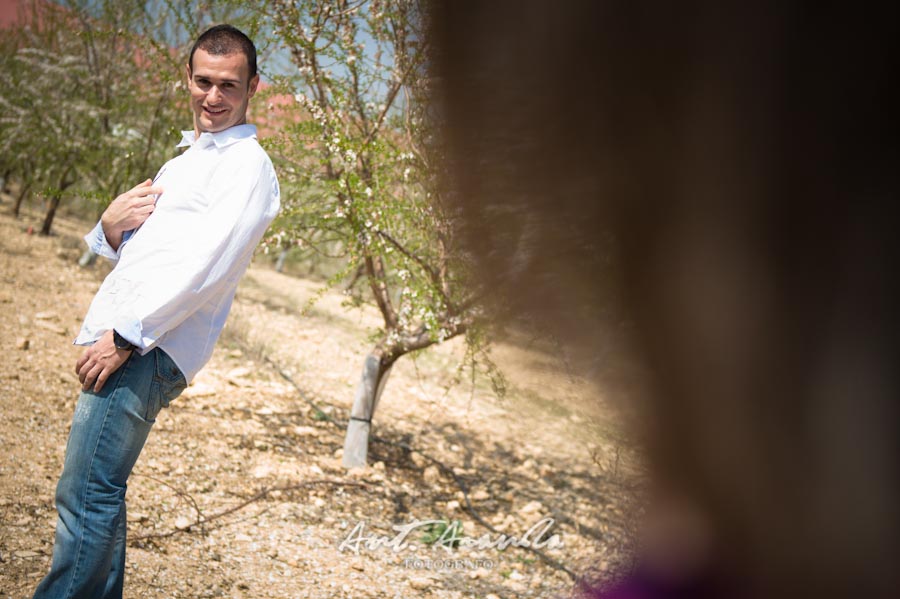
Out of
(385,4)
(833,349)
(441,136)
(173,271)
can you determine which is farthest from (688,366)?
(385,4)

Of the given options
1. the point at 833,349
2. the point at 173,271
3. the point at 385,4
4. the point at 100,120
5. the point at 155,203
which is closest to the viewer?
the point at 833,349

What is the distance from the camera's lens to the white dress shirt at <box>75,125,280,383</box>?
190 centimetres

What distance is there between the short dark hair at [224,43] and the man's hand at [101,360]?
964 millimetres

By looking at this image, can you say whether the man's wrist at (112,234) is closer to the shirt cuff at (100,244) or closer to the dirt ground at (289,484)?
the shirt cuff at (100,244)

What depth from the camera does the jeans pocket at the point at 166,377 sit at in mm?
2043

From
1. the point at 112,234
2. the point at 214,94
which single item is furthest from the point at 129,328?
the point at 214,94

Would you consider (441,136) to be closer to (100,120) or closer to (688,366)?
(688,366)

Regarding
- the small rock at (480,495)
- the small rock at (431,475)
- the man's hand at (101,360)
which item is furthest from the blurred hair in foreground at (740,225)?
the small rock at (431,475)

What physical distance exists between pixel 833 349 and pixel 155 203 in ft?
7.06

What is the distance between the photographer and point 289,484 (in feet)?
14.6

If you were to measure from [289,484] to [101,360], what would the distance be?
8.91 feet

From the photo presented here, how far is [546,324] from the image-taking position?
358 mm

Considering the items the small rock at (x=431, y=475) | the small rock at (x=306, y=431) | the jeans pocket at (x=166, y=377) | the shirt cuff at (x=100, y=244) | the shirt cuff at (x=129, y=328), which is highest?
the shirt cuff at (x=100, y=244)
